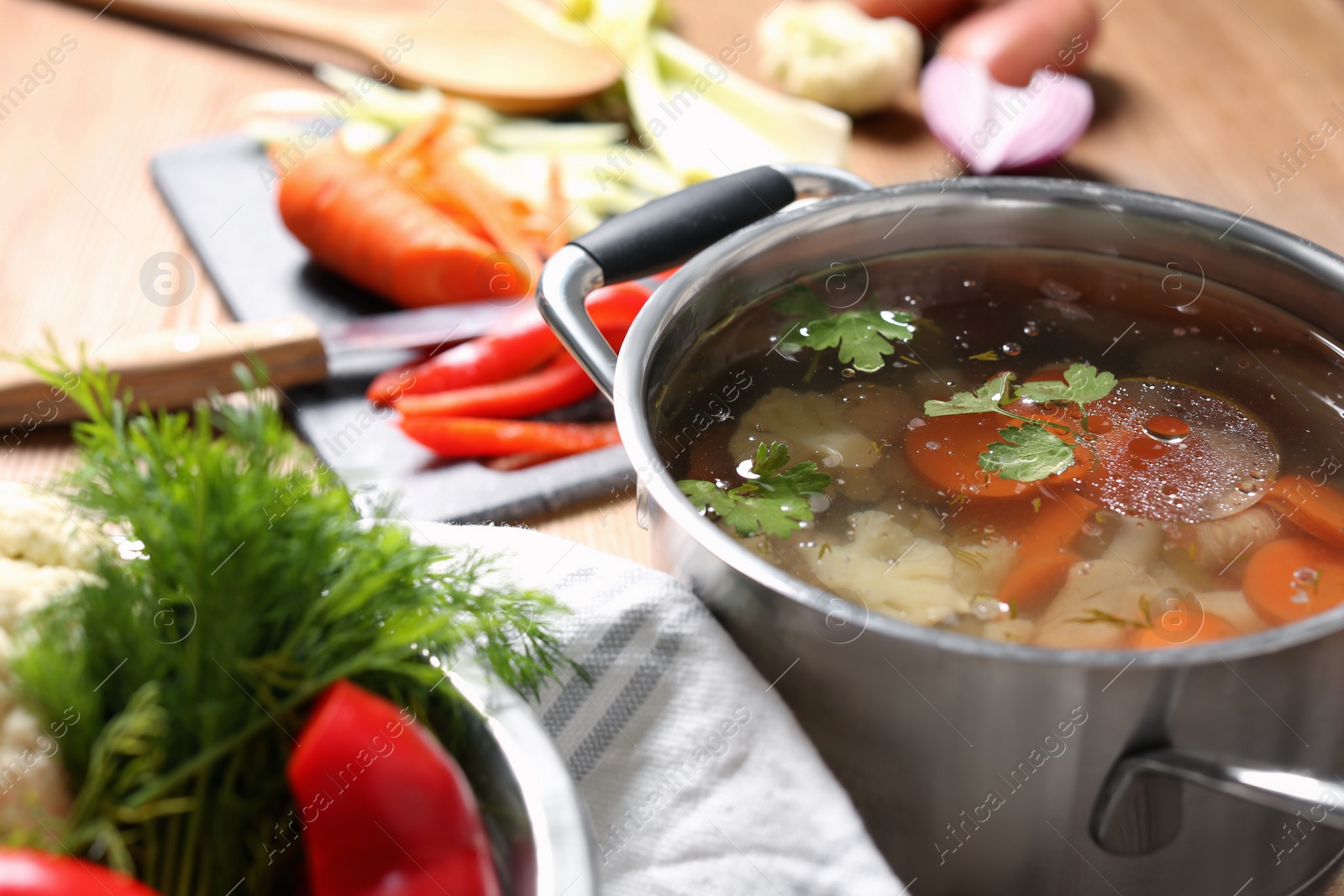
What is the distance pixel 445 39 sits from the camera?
199 centimetres

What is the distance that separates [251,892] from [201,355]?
79cm

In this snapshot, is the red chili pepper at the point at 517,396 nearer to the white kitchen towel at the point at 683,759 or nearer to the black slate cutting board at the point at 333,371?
the black slate cutting board at the point at 333,371

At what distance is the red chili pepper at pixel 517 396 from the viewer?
1.32m

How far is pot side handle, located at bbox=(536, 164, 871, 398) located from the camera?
92 cm

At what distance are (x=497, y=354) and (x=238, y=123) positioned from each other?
0.85m

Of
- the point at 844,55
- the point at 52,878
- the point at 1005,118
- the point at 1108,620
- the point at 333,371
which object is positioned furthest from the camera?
the point at 844,55

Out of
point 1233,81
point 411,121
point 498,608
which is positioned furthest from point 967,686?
point 1233,81

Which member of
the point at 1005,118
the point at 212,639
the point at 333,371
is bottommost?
the point at 333,371

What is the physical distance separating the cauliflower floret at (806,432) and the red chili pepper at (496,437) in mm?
366

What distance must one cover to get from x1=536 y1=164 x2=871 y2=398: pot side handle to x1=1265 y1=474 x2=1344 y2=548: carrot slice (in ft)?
1.43

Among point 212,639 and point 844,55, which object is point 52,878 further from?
point 844,55

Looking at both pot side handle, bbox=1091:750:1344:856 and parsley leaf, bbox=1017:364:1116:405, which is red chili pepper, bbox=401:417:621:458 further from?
pot side handle, bbox=1091:750:1344:856

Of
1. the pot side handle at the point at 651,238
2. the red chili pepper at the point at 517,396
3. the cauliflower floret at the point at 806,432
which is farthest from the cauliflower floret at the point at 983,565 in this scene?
the red chili pepper at the point at 517,396

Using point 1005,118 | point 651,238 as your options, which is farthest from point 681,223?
point 1005,118
